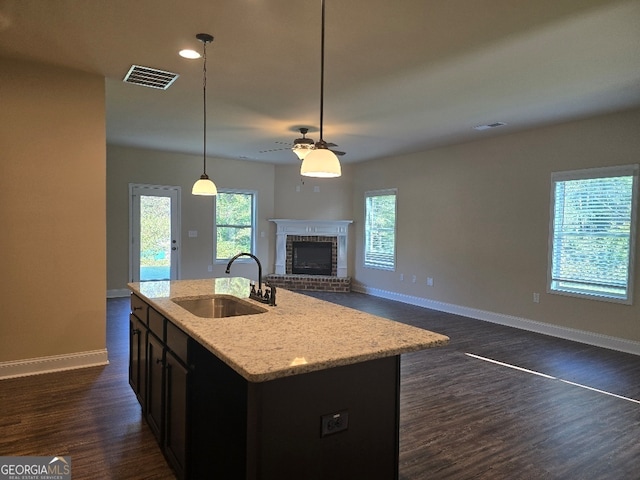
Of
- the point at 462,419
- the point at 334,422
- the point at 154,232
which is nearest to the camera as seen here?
the point at 334,422

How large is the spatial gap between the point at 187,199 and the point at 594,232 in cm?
653

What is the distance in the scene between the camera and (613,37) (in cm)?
289

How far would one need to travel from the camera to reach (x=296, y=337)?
1.80m

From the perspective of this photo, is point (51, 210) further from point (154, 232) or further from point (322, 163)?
point (154, 232)

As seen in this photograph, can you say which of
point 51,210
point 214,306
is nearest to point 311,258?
point 51,210

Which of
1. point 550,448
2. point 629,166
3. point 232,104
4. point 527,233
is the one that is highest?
point 232,104

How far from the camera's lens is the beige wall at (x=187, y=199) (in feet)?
24.1

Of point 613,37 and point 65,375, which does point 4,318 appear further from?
point 613,37

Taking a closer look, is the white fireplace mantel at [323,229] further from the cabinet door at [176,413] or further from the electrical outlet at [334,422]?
the electrical outlet at [334,422]

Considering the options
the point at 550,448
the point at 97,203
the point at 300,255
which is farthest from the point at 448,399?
the point at 300,255

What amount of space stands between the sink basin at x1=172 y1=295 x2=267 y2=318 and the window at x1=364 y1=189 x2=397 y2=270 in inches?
215

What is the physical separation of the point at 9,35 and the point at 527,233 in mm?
5777

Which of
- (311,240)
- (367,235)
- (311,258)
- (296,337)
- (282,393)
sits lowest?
(311,258)

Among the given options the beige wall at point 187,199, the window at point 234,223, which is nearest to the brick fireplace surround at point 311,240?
the beige wall at point 187,199
